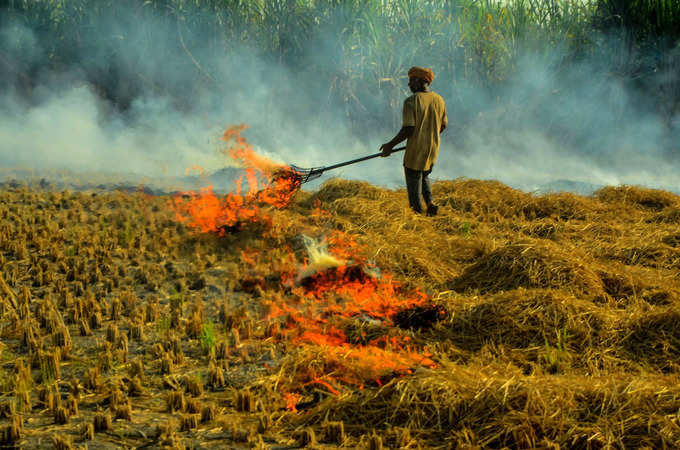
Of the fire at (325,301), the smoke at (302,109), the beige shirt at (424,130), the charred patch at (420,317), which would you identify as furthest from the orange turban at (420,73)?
the smoke at (302,109)

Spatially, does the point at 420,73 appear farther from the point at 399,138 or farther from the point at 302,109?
the point at 302,109

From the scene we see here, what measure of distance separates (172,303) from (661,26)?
14.3 m

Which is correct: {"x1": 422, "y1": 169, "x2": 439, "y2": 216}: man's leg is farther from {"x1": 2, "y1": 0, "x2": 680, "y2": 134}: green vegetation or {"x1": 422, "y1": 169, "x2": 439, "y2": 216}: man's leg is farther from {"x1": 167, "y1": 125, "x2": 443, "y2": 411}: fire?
{"x1": 2, "y1": 0, "x2": 680, "y2": 134}: green vegetation

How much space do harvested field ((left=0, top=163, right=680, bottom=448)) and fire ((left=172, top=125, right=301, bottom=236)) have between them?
57 mm

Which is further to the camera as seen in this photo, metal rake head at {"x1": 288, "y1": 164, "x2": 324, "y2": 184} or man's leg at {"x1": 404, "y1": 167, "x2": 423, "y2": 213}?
man's leg at {"x1": 404, "y1": 167, "x2": 423, "y2": 213}

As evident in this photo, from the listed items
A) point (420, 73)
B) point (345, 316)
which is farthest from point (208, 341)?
point (420, 73)

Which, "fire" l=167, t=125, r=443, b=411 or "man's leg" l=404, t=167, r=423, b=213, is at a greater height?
"man's leg" l=404, t=167, r=423, b=213

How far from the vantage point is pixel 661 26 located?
570 inches

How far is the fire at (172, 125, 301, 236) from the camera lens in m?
7.16

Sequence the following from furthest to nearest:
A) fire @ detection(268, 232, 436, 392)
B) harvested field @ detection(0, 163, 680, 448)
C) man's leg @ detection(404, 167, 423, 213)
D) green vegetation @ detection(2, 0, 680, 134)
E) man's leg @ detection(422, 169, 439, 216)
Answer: green vegetation @ detection(2, 0, 680, 134) → man's leg @ detection(422, 169, 439, 216) → man's leg @ detection(404, 167, 423, 213) → fire @ detection(268, 232, 436, 392) → harvested field @ detection(0, 163, 680, 448)

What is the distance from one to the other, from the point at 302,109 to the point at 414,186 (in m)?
9.41

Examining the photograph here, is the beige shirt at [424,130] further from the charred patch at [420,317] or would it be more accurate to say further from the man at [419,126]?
the charred patch at [420,317]

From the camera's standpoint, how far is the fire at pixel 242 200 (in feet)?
23.5

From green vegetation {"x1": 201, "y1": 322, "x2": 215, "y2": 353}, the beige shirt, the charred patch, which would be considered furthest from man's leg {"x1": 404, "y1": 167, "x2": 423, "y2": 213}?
green vegetation {"x1": 201, "y1": 322, "x2": 215, "y2": 353}
